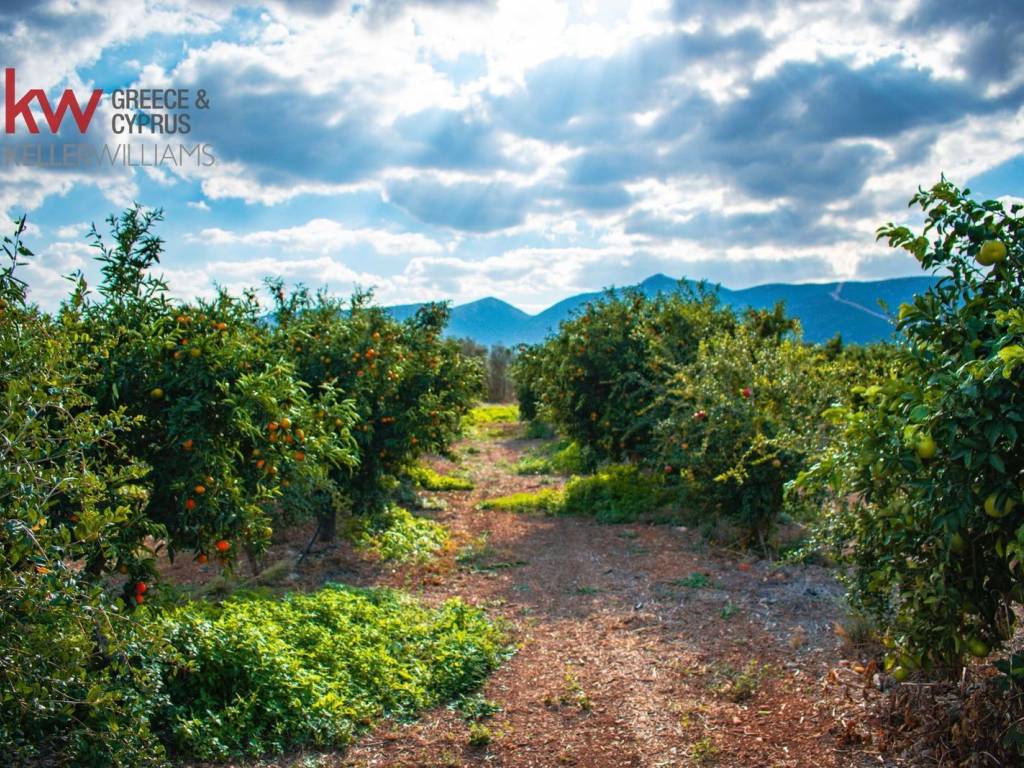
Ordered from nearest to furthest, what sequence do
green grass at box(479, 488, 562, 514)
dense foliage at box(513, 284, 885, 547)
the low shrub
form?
1. dense foliage at box(513, 284, 885, 547)
2. the low shrub
3. green grass at box(479, 488, 562, 514)

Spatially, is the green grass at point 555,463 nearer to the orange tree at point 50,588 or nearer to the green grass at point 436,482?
the green grass at point 436,482

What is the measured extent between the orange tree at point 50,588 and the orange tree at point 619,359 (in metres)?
8.17

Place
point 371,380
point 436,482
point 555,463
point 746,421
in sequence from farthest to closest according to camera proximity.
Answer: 1. point 555,463
2. point 436,482
3. point 371,380
4. point 746,421

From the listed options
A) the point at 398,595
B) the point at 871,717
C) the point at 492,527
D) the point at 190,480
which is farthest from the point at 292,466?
the point at 492,527

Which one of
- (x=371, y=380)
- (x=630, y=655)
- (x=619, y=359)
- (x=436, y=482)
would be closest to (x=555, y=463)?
(x=436, y=482)

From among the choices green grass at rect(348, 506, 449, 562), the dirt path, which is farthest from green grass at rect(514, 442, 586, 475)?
the dirt path

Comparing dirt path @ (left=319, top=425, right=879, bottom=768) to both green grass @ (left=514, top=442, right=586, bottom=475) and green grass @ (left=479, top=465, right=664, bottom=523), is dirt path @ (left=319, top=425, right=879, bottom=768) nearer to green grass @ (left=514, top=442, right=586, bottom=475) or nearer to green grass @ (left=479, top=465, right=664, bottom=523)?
green grass @ (left=479, top=465, right=664, bottom=523)

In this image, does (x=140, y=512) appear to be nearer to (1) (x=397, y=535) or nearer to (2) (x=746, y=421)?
(1) (x=397, y=535)

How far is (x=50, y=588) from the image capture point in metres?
2.69

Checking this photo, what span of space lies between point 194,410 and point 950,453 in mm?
3707

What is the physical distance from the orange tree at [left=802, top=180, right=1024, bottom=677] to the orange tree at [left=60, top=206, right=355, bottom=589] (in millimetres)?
3122

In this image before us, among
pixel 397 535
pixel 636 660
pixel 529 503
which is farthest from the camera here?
pixel 529 503

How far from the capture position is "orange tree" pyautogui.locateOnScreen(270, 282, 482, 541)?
8250 millimetres

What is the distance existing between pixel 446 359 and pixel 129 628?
808 cm
